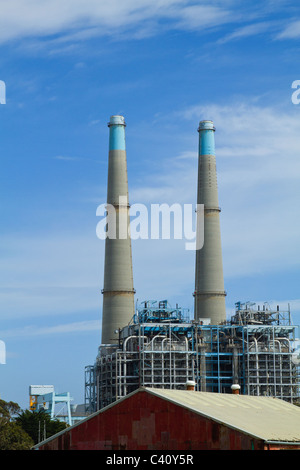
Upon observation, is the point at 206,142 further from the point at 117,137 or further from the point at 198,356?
the point at 198,356

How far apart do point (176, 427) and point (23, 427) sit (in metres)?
61.3

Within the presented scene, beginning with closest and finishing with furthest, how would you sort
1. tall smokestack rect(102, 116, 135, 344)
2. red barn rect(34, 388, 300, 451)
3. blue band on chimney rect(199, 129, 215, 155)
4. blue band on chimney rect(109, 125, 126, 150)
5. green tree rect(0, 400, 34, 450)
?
1. red barn rect(34, 388, 300, 451)
2. green tree rect(0, 400, 34, 450)
3. tall smokestack rect(102, 116, 135, 344)
4. blue band on chimney rect(109, 125, 126, 150)
5. blue band on chimney rect(199, 129, 215, 155)

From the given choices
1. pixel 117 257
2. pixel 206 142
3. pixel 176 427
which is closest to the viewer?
pixel 176 427

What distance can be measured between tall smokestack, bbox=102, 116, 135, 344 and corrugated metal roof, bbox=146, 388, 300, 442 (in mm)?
46056

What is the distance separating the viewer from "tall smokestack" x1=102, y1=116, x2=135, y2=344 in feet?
294

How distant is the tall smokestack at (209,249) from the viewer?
91.9 m

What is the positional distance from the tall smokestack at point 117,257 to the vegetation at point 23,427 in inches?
462

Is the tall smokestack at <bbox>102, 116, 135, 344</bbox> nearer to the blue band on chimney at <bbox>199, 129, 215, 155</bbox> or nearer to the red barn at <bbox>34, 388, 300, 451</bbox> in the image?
the blue band on chimney at <bbox>199, 129, 215, 155</bbox>

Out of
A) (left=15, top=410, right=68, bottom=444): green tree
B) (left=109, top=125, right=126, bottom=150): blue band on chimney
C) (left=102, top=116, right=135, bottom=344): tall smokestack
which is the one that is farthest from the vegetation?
(left=109, top=125, right=126, bottom=150): blue band on chimney

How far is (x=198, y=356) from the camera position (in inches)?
3440

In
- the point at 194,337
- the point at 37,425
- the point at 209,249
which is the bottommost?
the point at 37,425

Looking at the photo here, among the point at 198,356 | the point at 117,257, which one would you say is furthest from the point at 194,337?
the point at 117,257
